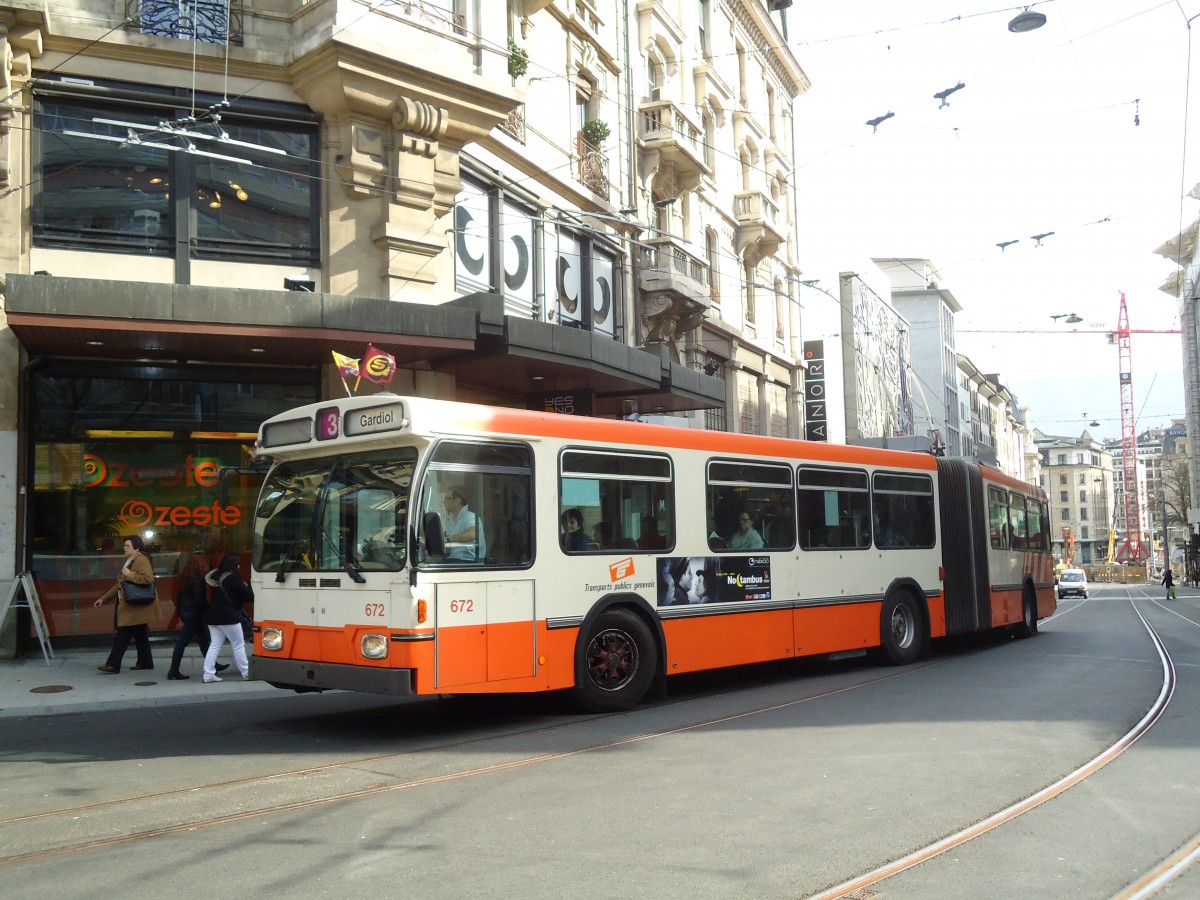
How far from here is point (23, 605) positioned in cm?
1430

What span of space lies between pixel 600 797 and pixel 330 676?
302 cm

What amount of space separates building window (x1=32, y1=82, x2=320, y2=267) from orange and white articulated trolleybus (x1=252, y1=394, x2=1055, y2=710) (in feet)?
25.6

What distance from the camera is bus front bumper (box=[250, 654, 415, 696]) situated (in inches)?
321

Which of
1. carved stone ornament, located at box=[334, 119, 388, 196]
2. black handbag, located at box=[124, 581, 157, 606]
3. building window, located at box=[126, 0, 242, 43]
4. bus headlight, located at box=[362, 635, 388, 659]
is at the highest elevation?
building window, located at box=[126, 0, 242, 43]

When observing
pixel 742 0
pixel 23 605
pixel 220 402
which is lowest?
pixel 23 605

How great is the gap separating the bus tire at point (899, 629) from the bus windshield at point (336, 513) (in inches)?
299

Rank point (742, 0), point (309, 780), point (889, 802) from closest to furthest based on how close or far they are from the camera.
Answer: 1. point (889, 802)
2. point (309, 780)
3. point (742, 0)

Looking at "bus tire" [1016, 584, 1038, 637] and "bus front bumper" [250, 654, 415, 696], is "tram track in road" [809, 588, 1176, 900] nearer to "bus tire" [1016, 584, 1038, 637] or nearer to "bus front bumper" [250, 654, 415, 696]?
"bus front bumper" [250, 654, 415, 696]

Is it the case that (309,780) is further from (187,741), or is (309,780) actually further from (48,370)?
(48,370)

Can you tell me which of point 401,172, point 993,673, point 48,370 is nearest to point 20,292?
point 48,370

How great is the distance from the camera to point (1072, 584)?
179 ft

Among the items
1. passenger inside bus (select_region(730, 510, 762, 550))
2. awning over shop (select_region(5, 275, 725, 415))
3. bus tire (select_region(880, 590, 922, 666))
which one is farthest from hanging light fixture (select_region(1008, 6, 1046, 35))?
passenger inside bus (select_region(730, 510, 762, 550))

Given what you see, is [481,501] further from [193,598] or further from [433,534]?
[193,598]

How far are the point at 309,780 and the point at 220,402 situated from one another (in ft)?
35.9
